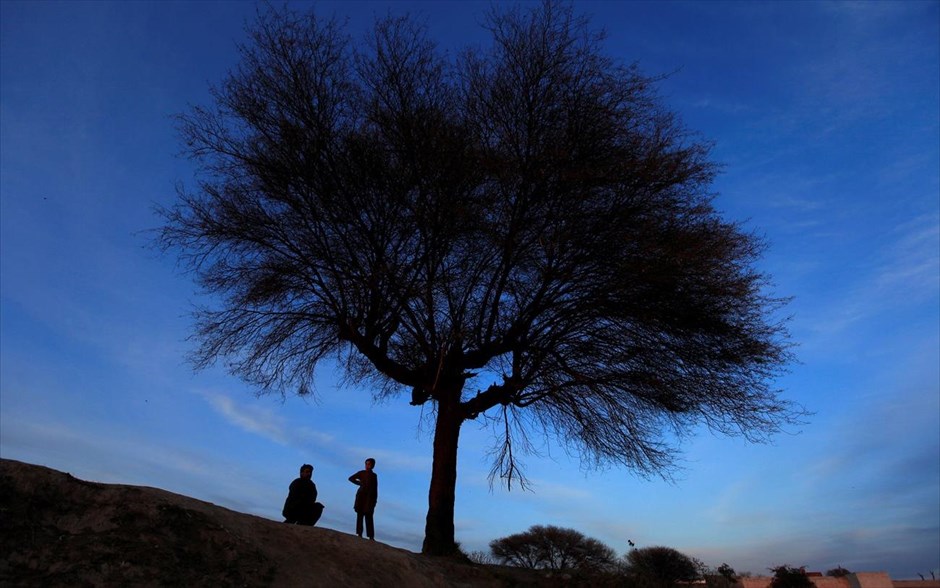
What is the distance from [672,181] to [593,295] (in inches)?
109

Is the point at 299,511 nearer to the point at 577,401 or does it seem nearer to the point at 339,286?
the point at 339,286

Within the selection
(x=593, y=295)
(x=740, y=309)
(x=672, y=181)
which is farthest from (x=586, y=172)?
(x=740, y=309)

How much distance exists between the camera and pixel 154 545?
25.7 ft

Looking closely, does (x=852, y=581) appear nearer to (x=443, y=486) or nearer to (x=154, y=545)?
(x=443, y=486)

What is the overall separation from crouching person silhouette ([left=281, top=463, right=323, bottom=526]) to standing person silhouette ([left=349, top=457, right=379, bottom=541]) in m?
0.93

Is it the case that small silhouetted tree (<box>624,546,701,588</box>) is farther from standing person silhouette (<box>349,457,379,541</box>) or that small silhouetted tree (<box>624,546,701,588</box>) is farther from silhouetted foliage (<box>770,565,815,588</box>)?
standing person silhouette (<box>349,457,379,541</box>)

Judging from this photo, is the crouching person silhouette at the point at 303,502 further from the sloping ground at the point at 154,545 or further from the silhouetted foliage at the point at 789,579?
the silhouetted foliage at the point at 789,579

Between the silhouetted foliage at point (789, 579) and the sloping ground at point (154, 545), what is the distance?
26.7m

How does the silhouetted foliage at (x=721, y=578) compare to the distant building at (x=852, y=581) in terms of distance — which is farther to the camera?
the distant building at (x=852, y=581)

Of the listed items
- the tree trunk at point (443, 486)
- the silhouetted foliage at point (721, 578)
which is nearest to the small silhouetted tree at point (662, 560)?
the silhouetted foliage at point (721, 578)

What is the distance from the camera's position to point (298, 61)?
1373 cm

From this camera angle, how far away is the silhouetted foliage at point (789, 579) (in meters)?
30.4

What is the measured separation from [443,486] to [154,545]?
6.54m

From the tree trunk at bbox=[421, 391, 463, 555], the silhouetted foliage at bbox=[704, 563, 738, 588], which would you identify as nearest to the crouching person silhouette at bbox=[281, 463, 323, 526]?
the tree trunk at bbox=[421, 391, 463, 555]
